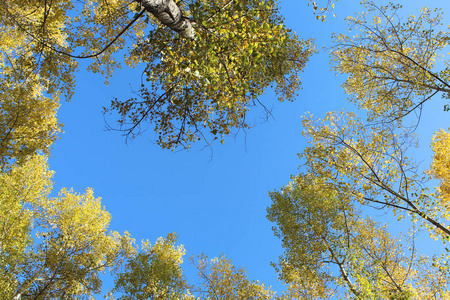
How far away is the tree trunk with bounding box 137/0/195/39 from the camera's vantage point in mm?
3764

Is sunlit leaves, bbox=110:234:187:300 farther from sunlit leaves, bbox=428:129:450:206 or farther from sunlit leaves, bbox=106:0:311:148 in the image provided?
sunlit leaves, bbox=428:129:450:206

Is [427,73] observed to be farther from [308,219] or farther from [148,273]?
[148,273]

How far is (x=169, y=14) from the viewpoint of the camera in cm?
407

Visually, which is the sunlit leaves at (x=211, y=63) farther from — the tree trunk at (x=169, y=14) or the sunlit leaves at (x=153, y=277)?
the sunlit leaves at (x=153, y=277)

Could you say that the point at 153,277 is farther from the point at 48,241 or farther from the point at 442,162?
the point at 442,162

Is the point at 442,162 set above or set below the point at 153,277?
above

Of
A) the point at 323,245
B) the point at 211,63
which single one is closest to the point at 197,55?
the point at 211,63

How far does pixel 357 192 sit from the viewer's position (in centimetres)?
786

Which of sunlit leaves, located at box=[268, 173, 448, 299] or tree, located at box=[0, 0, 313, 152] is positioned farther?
sunlit leaves, located at box=[268, 173, 448, 299]

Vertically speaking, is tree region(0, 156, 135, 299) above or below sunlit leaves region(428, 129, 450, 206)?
below

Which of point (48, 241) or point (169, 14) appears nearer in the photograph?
point (169, 14)

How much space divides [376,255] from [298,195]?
15.6ft

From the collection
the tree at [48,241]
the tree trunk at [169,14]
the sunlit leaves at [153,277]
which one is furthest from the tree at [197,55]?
the sunlit leaves at [153,277]

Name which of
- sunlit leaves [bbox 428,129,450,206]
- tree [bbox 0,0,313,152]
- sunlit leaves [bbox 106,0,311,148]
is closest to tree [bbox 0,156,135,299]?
tree [bbox 0,0,313,152]
